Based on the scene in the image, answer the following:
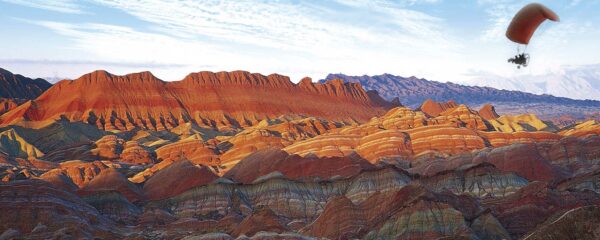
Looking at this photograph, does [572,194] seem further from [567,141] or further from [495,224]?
[567,141]

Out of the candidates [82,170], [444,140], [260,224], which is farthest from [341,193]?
[82,170]

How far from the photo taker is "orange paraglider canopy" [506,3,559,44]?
2978 centimetres

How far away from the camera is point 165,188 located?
155 m

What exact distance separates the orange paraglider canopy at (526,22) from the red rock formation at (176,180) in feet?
397

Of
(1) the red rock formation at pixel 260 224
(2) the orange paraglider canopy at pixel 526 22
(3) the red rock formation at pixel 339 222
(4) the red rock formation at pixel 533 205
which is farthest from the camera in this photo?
(3) the red rock formation at pixel 339 222

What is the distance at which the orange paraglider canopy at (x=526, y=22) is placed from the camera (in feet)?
97.7

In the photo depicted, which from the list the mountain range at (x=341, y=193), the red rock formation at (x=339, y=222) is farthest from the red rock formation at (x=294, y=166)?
the red rock formation at (x=339, y=222)

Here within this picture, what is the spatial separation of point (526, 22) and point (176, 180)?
5106 inches

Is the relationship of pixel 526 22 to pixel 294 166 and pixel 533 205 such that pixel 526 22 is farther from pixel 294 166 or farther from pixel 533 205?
pixel 294 166

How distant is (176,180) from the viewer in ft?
512

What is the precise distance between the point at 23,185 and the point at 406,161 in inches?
3324

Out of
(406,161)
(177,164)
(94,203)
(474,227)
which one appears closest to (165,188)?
(177,164)

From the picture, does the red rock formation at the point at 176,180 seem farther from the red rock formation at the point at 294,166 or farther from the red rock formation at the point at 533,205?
the red rock formation at the point at 533,205

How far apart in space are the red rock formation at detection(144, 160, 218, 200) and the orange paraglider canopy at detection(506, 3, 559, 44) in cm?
12105
